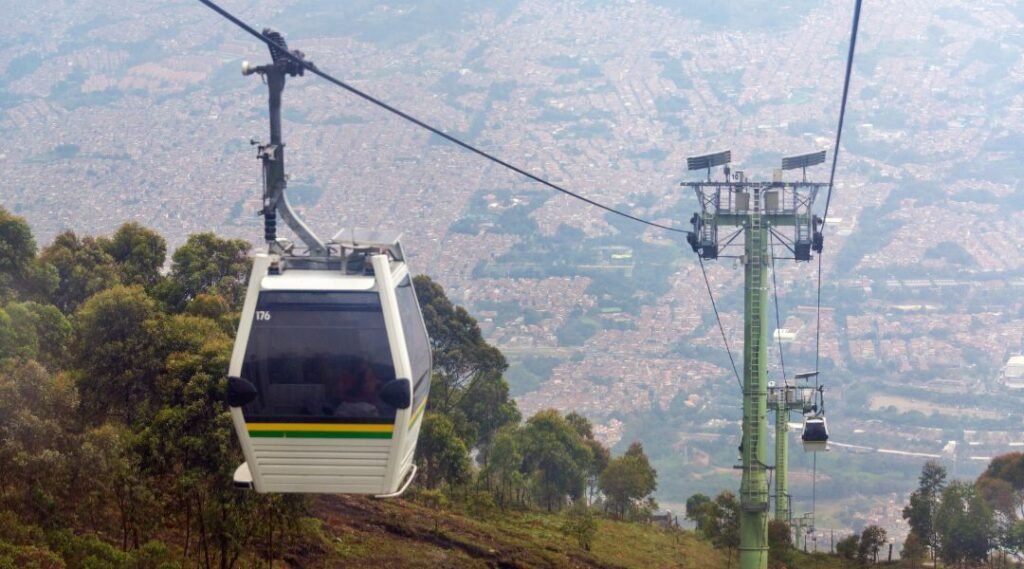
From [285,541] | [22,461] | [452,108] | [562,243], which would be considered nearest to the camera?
[22,461]

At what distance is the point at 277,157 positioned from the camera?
A: 1055cm

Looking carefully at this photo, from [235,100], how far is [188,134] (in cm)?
691

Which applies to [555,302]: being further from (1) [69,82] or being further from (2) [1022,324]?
(1) [69,82]

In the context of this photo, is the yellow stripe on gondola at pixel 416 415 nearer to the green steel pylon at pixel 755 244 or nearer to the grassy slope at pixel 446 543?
the grassy slope at pixel 446 543

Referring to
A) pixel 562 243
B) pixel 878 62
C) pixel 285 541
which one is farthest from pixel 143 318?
pixel 878 62

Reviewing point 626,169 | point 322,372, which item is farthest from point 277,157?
point 626,169

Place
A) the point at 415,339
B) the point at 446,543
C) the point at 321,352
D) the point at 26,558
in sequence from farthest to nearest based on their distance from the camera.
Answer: the point at 446,543, the point at 26,558, the point at 415,339, the point at 321,352

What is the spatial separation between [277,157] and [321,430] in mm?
2141

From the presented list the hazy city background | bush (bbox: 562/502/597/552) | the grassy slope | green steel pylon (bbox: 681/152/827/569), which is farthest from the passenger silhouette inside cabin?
the hazy city background

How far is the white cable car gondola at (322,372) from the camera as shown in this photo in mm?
9711

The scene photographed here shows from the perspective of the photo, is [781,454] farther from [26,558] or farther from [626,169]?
[626,169]

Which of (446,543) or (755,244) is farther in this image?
(446,543)

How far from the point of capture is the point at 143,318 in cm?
1997

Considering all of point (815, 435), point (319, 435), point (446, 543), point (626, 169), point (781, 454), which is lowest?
point (446, 543)
